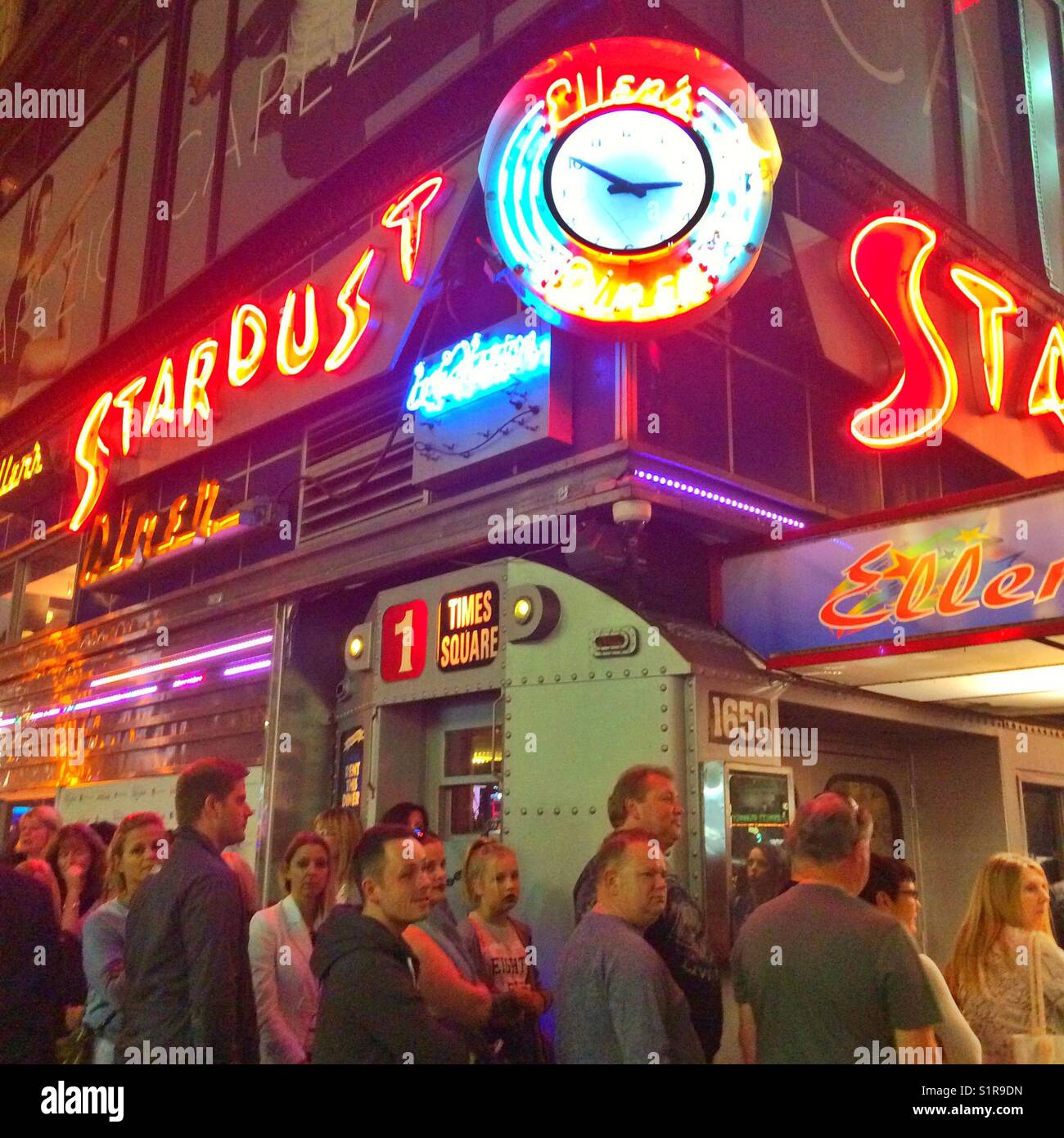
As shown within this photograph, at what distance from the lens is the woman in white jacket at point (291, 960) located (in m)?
5.00

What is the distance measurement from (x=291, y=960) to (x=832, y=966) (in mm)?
2796

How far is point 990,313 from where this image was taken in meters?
10.2

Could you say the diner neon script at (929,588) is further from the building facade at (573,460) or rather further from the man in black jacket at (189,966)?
the man in black jacket at (189,966)

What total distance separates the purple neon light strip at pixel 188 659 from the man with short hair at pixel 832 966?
7083 millimetres

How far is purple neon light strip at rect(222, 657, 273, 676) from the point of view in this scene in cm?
1007

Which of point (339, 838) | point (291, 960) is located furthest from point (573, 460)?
point (291, 960)

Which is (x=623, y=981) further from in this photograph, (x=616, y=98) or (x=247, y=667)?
(x=247, y=667)

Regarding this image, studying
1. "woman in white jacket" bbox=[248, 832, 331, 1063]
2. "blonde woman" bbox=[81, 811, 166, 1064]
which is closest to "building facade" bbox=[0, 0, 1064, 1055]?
Answer: "woman in white jacket" bbox=[248, 832, 331, 1063]

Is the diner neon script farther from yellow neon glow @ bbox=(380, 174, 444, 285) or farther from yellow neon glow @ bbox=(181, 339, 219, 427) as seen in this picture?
yellow neon glow @ bbox=(181, 339, 219, 427)

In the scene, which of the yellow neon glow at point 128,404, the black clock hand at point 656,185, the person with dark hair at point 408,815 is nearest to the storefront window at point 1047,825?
the person with dark hair at point 408,815

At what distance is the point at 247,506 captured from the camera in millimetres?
10359

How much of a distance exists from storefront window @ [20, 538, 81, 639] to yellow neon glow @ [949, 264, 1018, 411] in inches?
462
